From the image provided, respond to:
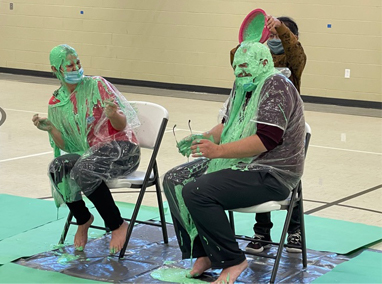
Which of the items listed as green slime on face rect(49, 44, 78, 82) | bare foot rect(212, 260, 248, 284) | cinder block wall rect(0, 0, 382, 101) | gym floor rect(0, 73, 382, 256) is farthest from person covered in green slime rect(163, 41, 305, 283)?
cinder block wall rect(0, 0, 382, 101)

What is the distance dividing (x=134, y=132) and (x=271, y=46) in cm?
87

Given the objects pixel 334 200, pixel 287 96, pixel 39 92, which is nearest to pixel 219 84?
pixel 39 92

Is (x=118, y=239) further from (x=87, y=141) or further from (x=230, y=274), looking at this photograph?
(x=230, y=274)

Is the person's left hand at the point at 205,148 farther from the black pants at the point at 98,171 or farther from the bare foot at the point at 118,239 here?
the bare foot at the point at 118,239

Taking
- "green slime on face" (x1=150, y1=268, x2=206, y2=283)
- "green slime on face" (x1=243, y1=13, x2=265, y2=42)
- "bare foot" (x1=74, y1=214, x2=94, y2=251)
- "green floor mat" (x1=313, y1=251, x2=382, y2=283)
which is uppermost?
"green slime on face" (x1=243, y1=13, x2=265, y2=42)

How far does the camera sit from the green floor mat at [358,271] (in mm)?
3197

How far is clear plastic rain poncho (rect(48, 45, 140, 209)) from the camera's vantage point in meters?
Result: 3.54

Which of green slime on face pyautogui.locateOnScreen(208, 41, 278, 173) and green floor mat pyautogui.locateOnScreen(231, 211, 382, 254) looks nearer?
green slime on face pyautogui.locateOnScreen(208, 41, 278, 173)

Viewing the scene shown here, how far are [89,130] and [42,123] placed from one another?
24cm

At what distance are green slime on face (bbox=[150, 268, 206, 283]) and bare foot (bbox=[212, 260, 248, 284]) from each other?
127mm

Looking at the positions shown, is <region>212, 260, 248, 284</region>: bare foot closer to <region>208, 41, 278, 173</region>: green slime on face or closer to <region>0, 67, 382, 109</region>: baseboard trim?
<region>208, 41, 278, 173</region>: green slime on face

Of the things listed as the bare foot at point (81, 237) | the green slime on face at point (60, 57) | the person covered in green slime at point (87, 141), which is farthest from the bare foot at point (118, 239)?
the green slime on face at point (60, 57)

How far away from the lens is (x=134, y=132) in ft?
12.3

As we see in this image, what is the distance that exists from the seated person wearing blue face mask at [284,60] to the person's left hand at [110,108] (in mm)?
883
